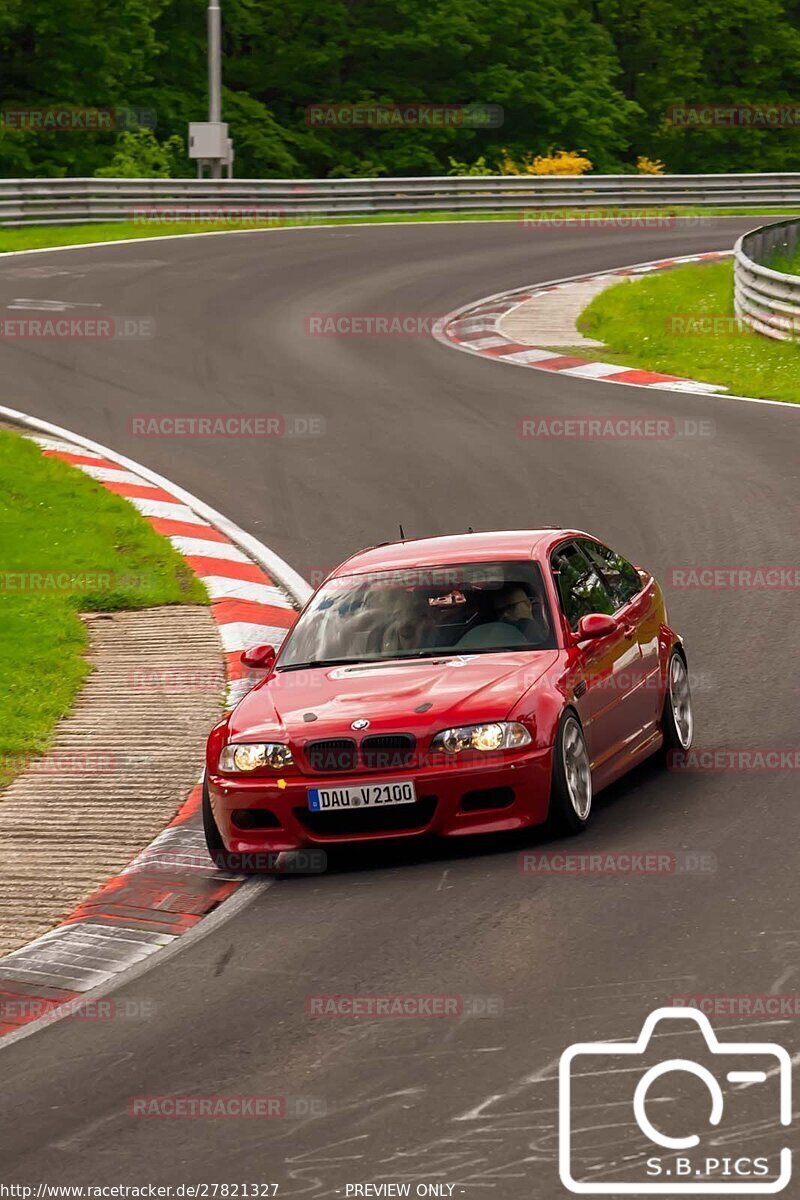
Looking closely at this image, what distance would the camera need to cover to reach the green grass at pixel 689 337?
81.3 feet

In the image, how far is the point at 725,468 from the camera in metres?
19.0

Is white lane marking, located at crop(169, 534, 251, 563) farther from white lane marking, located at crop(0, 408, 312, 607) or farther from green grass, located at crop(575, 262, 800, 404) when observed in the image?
green grass, located at crop(575, 262, 800, 404)

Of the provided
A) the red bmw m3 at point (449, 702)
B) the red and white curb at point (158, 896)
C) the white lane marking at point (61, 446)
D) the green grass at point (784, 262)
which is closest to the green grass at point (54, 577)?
the white lane marking at point (61, 446)

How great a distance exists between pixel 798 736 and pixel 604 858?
7.26ft

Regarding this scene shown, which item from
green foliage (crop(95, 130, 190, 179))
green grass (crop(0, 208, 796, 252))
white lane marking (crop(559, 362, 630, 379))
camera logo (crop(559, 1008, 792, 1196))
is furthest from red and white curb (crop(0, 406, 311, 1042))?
green foliage (crop(95, 130, 190, 179))

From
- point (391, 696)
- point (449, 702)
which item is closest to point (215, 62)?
point (391, 696)

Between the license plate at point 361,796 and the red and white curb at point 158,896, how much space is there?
1.94 ft

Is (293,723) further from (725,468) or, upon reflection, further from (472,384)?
(472,384)

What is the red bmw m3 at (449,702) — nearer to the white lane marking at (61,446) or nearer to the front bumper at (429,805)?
the front bumper at (429,805)

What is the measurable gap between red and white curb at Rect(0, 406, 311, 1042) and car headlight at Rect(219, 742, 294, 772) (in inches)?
21.6

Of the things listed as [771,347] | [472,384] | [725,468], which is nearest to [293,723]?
[725,468]

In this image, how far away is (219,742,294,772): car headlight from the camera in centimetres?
980

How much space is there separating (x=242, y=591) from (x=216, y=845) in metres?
5.91

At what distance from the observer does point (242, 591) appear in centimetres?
1578
